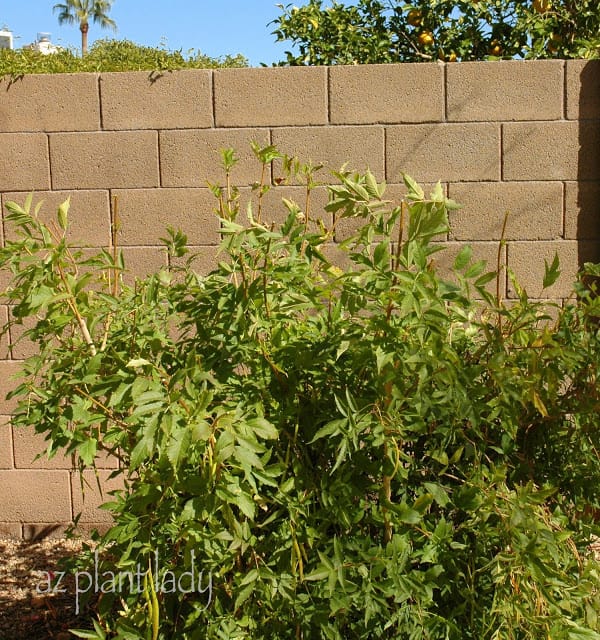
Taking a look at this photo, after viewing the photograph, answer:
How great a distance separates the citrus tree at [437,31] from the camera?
403 centimetres

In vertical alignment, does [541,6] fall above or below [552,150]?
Result: above

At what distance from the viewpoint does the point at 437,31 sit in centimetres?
432

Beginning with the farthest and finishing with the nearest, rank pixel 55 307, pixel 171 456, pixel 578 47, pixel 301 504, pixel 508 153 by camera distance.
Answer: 1. pixel 578 47
2. pixel 508 153
3. pixel 55 307
4. pixel 301 504
5. pixel 171 456

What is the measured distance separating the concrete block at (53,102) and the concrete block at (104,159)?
58 millimetres

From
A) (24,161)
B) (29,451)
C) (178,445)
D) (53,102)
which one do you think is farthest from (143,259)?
(178,445)

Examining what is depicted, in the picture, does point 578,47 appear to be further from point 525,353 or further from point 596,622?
point 596,622

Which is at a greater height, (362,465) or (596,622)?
(362,465)

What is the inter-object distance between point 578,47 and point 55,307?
9.54 ft

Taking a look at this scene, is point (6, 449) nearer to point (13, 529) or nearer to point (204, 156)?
point (13, 529)

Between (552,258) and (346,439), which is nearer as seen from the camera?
(346,439)

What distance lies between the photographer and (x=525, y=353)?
6.30 feet

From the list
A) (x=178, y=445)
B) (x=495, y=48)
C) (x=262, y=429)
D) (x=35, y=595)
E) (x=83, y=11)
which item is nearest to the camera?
(x=178, y=445)

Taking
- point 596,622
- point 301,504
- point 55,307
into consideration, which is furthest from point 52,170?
point 596,622

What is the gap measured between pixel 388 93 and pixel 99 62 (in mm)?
1345
